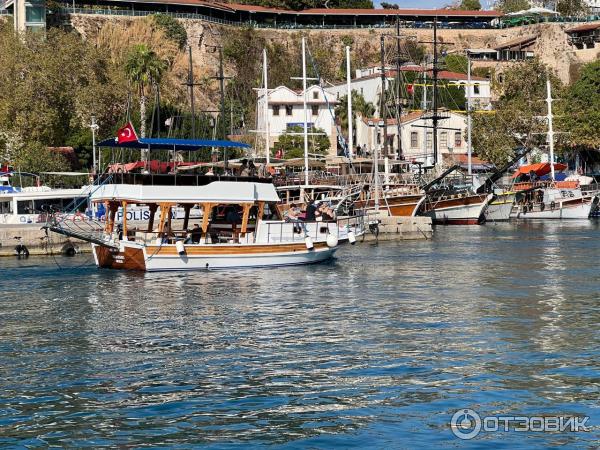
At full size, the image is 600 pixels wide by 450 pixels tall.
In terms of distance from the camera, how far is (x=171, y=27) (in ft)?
339

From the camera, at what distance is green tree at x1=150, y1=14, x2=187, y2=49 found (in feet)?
337

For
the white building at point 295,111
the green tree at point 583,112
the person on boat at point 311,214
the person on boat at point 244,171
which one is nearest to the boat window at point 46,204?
the person on boat at point 244,171

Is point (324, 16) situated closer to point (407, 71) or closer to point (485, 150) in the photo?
point (407, 71)

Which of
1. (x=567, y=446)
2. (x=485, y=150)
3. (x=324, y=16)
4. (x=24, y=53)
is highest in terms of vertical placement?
(x=324, y=16)

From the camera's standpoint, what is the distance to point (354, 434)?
16188mm

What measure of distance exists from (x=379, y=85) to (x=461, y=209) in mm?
33726

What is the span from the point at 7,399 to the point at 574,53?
108 m

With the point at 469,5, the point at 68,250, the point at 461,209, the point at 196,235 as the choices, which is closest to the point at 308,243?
the point at 196,235

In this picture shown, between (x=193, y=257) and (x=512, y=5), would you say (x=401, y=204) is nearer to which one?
(x=193, y=257)

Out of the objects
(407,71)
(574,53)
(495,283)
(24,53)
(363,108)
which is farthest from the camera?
(574,53)

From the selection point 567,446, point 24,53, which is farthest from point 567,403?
point 24,53

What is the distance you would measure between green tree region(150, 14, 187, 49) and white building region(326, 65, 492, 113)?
50.0 ft

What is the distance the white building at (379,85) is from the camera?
101 m

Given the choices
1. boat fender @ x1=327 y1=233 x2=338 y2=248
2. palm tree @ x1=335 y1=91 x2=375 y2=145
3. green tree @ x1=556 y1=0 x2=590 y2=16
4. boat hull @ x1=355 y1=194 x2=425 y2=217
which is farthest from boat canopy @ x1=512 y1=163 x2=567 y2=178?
green tree @ x1=556 y1=0 x2=590 y2=16
